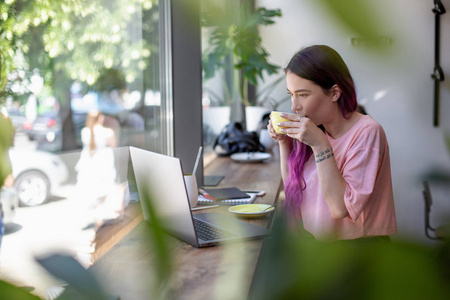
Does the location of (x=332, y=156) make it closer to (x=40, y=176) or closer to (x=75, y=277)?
(x=40, y=176)

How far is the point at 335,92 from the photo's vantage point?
5.44 ft

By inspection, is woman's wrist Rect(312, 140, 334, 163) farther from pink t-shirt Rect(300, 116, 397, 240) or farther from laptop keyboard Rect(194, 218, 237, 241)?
laptop keyboard Rect(194, 218, 237, 241)

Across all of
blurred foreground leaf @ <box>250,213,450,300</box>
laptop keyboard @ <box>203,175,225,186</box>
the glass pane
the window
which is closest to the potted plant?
the window

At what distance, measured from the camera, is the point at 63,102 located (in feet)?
4.26

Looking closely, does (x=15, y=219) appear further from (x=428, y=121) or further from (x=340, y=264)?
(x=428, y=121)

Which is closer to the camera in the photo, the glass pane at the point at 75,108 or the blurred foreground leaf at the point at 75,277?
the blurred foreground leaf at the point at 75,277

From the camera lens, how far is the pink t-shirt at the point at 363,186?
1.48 metres

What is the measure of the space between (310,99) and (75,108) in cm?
79

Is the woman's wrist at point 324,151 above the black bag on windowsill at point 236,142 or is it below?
above

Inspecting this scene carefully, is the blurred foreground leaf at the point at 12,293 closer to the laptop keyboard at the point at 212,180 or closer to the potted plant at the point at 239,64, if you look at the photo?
the laptop keyboard at the point at 212,180

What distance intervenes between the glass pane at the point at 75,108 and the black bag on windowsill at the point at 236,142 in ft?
3.74

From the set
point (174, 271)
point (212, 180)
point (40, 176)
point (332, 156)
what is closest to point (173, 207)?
point (174, 271)

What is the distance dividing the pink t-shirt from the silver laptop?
303mm

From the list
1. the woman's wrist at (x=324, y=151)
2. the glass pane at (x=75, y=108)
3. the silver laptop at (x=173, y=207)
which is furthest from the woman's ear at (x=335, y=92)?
the glass pane at (x=75, y=108)
